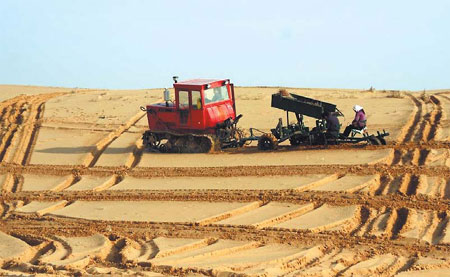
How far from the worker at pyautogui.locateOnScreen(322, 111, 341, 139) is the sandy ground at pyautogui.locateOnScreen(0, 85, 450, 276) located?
36 centimetres

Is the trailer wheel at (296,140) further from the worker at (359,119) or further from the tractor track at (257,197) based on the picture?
the tractor track at (257,197)

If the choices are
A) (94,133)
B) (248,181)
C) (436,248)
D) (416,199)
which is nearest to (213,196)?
(248,181)

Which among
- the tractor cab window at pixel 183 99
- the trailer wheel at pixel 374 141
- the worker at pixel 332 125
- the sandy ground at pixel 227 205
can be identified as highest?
the tractor cab window at pixel 183 99

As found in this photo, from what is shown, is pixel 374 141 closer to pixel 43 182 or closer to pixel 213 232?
pixel 213 232

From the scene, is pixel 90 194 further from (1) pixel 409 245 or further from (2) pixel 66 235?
(1) pixel 409 245

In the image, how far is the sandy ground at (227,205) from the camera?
40.3 ft

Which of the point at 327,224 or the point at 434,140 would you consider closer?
the point at 327,224

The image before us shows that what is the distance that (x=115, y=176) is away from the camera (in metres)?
18.9

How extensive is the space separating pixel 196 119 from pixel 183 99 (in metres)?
0.63

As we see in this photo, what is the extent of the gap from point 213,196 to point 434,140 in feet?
21.2

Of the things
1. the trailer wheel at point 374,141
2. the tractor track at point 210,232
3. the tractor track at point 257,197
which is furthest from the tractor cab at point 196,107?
the tractor track at point 210,232

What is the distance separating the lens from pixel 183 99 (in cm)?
2030

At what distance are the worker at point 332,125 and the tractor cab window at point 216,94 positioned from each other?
9.10 feet

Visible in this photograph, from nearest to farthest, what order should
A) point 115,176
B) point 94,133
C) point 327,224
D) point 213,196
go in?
point 327,224
point 213,196
point 115,176
point 94,133
